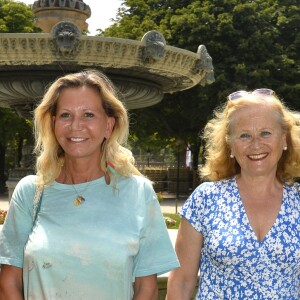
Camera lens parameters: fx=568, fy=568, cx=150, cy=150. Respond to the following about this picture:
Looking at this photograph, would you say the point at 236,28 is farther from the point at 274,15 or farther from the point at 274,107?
the point at 274,107

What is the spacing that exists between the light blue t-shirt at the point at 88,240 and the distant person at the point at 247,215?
16.2 inches

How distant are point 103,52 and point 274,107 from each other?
3793mm

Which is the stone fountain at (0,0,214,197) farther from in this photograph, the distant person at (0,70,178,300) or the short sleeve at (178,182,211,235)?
the distant person at (0,70,178,300)

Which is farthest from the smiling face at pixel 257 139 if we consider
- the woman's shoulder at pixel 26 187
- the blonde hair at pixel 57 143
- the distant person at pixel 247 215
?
the woman's shoulder at pixel 26 187

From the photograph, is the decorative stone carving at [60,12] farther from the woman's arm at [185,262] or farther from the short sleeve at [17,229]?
the short sleeve at [17,229]

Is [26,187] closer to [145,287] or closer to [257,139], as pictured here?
[145,287]

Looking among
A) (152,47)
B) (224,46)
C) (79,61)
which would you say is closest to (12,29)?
(224,46)

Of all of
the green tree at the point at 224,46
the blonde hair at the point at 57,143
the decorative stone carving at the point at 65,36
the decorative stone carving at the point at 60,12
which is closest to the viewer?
the blonde hair at the point at 57,143

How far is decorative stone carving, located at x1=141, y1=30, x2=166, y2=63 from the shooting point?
671 centimetres

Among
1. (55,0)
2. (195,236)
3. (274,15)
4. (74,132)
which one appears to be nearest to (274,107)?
(195,236)

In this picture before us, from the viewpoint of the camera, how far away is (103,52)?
6.59 meters

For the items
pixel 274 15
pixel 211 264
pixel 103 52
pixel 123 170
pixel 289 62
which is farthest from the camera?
pixel 274 15

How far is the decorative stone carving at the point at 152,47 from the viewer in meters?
6.71

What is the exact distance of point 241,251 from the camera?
290 centimetres
